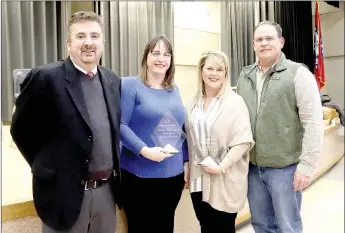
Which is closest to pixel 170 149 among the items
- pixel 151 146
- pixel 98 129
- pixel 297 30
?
pixel 151 146

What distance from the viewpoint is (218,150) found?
1.66m

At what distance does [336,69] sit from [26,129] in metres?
5.13

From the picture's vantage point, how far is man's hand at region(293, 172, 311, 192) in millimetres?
1684

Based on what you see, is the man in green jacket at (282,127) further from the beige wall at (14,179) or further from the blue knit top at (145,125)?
the beige wall at (14,179)

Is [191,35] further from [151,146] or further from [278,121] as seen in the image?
[151,146]

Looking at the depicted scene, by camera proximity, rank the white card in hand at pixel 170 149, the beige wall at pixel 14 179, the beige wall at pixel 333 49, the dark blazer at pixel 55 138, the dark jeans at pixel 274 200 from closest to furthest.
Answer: the dark blazer at pixel 55 138
the white card in hand at pixel 170 149
the beige wall at pixel 14 179
the dark jeans at pixel 274 200
the beige wall at pixel 333 49

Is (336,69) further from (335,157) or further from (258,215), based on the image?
(258,215)

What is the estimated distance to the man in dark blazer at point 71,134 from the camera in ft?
4.05

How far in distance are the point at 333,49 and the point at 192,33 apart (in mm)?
2214

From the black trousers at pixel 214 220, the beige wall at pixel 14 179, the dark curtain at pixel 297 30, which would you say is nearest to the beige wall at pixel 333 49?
the dark curtain at pixel 297 30

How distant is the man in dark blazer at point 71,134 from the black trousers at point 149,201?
7.9 inches

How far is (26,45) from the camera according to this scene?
428cm

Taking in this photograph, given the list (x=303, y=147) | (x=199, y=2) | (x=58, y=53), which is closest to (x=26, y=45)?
(x=58, y=53)

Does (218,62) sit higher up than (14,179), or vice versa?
(218,62)
